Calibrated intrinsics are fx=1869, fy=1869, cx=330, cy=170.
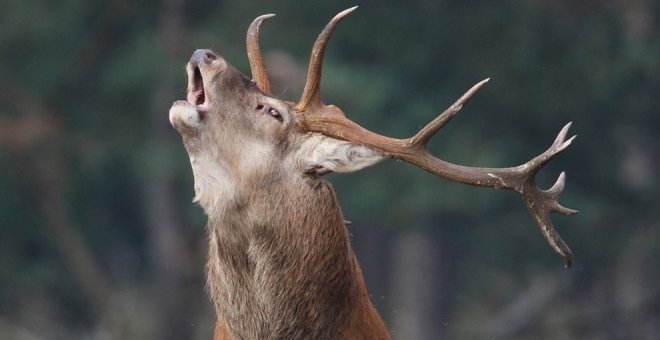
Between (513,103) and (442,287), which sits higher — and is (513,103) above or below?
above

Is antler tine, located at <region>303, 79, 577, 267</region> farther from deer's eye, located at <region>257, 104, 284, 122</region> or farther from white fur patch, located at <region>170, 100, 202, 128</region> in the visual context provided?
white fur patch, located at <region>170, 100, 202, 128</region>

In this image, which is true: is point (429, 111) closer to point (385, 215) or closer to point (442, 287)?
point (385, 215)

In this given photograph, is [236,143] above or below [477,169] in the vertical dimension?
above

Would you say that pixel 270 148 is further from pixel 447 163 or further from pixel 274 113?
pixel 447 163

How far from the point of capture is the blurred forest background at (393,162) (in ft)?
71.4

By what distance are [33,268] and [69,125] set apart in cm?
215

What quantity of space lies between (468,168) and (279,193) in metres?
0.70

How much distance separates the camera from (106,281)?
80.1 feet

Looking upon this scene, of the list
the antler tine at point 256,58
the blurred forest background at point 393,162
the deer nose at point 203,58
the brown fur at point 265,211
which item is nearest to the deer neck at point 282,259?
the brown fur at point 265,211

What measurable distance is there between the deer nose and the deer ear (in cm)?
48

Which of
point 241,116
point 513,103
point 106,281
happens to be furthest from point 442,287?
point 241,116

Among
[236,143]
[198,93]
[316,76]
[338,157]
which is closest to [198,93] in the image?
[198,93]

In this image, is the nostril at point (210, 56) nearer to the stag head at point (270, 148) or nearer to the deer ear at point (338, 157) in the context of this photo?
the stag head at point (270, 148)

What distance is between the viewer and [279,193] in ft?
22.5
